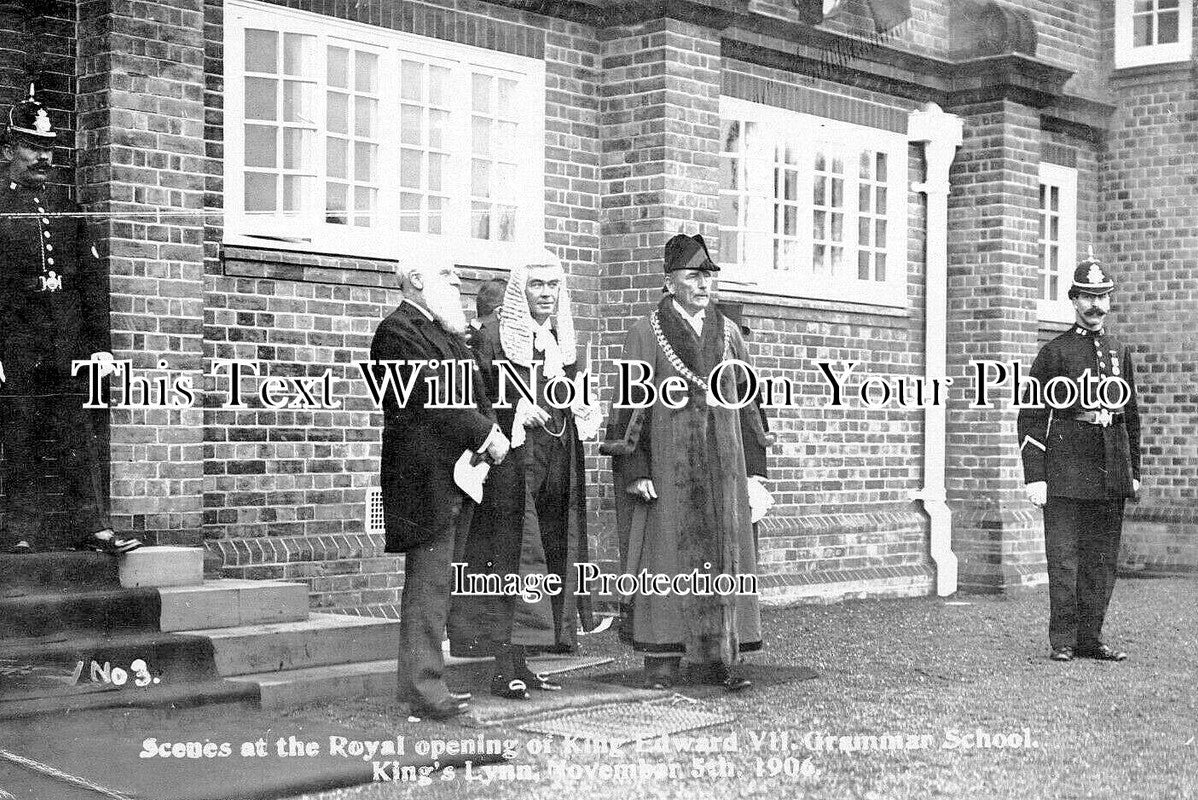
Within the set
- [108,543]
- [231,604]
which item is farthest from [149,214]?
[231,604]

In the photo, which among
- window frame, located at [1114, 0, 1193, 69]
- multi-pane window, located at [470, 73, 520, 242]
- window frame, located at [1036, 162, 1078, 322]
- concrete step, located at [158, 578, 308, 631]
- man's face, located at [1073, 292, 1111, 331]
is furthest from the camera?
window frame, located at [1036, 162, 1078, 322]

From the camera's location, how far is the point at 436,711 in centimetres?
710

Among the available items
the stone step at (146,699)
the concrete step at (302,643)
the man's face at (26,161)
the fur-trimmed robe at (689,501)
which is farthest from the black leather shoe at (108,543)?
the fur-trimmed robe at (689,501)

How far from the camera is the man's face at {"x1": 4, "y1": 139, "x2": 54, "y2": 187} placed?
303 inches

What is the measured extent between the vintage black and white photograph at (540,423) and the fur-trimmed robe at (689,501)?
0.8 inches

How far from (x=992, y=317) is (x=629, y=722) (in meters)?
7.45

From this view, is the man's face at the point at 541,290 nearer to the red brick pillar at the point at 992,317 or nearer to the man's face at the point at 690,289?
the man's face at the point at 690,289

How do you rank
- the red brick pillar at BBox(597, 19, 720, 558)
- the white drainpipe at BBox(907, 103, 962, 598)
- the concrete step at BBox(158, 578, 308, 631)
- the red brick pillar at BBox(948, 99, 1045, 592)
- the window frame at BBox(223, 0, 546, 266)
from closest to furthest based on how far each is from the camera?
1. the concrete step at BBox(158, 578, 308, 631)
2. the window frame at BBox(223, 0, 546, 266)
3. the red brick pillar at BBox(597, 19, 720, 558)
4. the white drainpipe at BBox(907, 103, 962, 598)
5. the red brick pillar at BBox(948, 99, 1045, 592)

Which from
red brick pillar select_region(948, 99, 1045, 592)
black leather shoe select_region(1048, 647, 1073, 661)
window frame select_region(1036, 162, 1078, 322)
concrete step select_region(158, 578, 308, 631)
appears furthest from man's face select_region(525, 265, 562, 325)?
window frame select_region(1036, 162, 1078, 322)

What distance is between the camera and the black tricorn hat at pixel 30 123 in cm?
771

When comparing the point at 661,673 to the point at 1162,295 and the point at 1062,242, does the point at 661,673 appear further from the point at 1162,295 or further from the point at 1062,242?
the point at 1062,242

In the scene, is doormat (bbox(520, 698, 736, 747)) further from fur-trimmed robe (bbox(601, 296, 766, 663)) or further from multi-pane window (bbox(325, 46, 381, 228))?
multi-pane window (bbox(325, 46, 381, 228))

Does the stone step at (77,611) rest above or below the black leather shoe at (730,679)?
above

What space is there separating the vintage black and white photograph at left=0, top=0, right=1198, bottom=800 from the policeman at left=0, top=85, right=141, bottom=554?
2 cm
